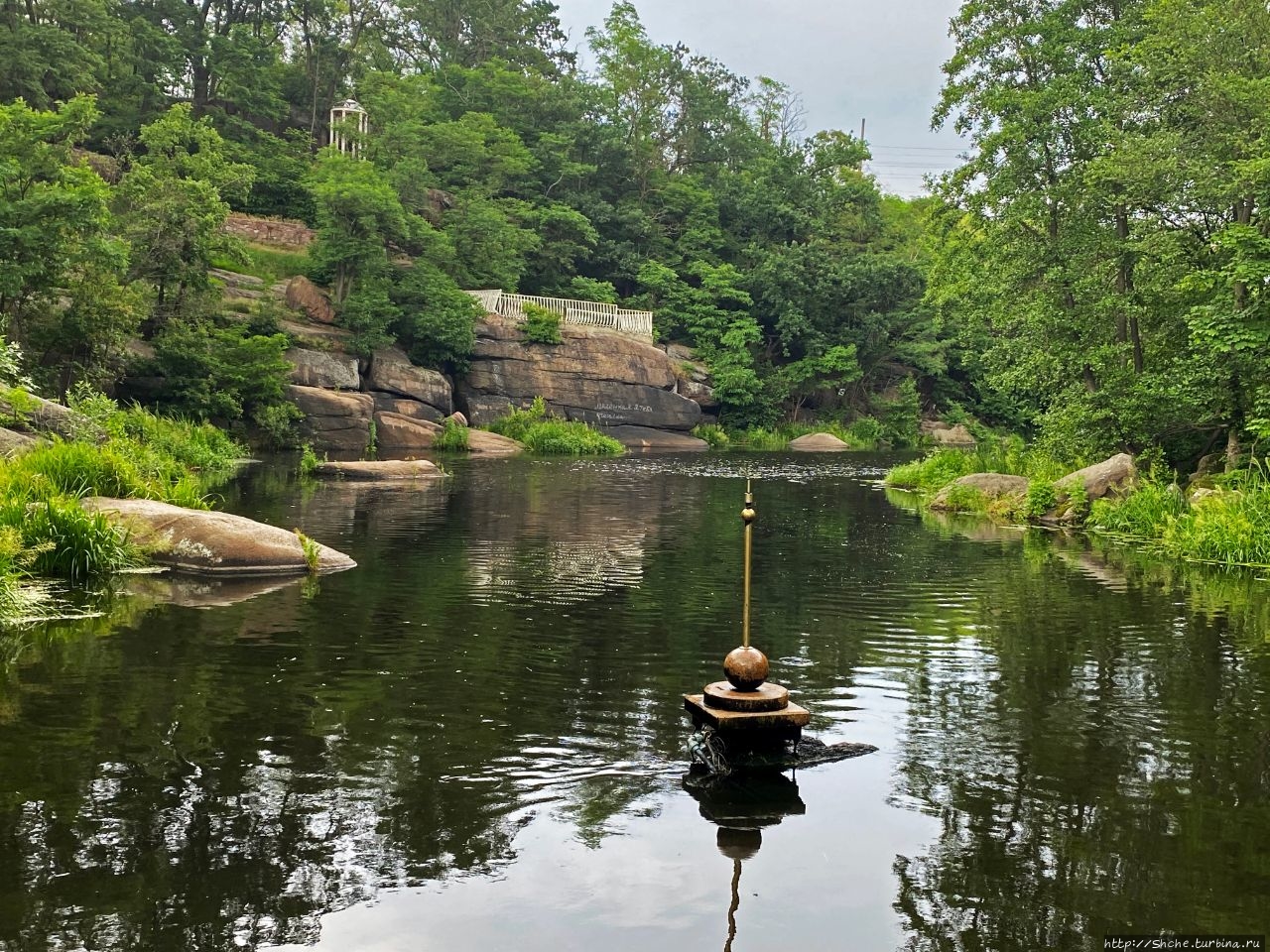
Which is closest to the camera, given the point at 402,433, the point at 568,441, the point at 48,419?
the point at 48,419

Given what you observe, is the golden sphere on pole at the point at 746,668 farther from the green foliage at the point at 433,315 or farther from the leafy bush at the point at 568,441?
the green foliage at the point at 433,315

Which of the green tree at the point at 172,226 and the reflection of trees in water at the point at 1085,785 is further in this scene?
the green tree at the point at 172,226

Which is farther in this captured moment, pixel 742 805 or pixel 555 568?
pixel 555 568

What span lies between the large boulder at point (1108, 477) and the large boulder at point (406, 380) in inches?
1089

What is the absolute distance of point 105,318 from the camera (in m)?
29.1

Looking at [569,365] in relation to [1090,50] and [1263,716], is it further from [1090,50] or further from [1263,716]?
[1263,716]

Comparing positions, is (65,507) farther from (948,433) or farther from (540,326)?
(948,433)

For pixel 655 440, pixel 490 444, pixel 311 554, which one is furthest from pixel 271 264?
pixel 311 554

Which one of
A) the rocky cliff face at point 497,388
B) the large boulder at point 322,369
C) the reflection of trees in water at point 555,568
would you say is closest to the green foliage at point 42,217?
the large boulder at point 322,369

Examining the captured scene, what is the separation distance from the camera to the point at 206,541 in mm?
14234

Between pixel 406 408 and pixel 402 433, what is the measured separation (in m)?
2.01

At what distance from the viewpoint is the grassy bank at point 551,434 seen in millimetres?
44719

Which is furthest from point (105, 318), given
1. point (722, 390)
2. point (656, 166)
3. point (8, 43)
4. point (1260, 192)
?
point (656, 166)

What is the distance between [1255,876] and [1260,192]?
55.2 feet
